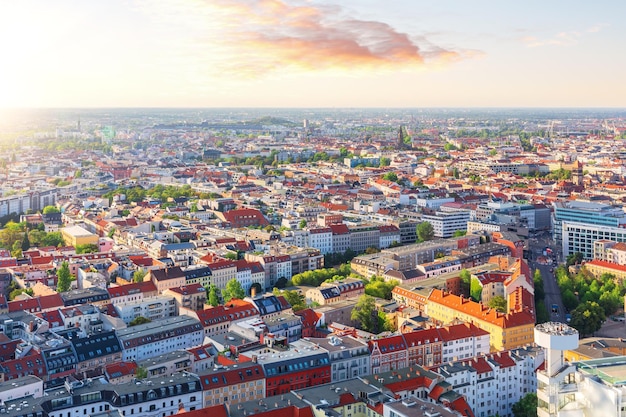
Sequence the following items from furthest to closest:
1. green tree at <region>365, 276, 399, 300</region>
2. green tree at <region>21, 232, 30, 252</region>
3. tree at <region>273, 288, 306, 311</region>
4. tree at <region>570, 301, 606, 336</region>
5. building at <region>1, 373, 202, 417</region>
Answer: green tree at <region>21, 232, 30, 252</region> → green tree at <region>365, 276, 399, 300</region> → tree at <region>273, 288, 306, 311</region> → tree at <region>570, 301, 606, 336</region> → building at <region>1, 373, 202, 417</region>

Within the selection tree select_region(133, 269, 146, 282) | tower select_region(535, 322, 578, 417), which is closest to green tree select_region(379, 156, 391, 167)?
tree select_region(133, 269, 146, 282)

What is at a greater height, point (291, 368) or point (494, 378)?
point (291, 368)

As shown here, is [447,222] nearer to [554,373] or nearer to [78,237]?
[78,237]

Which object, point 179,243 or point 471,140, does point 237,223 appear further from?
point 471,140

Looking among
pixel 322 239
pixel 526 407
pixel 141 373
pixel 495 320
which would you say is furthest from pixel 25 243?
pixel 526 407

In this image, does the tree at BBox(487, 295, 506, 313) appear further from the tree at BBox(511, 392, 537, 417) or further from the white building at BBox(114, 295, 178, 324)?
the white building at BBox(114, 295, 178, 324)

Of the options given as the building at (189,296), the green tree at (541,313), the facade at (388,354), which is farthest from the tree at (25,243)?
the green tree at (541,313)

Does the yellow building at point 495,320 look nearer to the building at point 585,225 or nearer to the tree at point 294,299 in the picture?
the tree at point 294,299

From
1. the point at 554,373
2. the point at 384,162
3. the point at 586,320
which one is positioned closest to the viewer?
the point at 554,373
